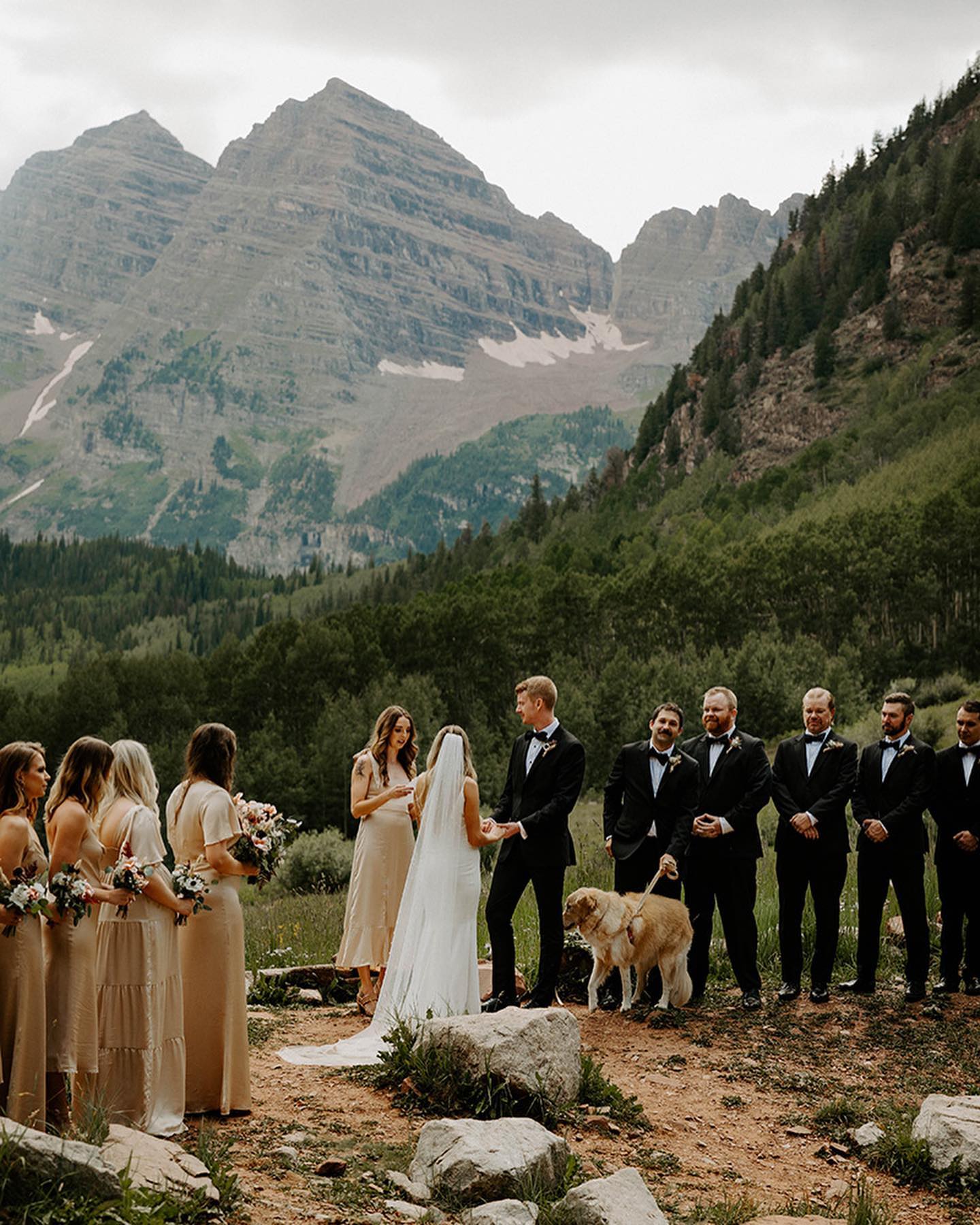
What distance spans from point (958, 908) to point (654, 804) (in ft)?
9.83

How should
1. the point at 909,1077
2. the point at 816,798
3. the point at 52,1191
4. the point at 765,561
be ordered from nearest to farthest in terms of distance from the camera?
the point at 52,1191, the point at 909,1077, the point at 816,798, the point at 765,561

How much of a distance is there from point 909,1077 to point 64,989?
19.7ft

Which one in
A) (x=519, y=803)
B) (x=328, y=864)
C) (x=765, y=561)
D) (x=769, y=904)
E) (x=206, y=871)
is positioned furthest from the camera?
(x=765, y=561)

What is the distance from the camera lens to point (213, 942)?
7.95m

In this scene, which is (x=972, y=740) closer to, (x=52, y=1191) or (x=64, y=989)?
(x=64, y=989)

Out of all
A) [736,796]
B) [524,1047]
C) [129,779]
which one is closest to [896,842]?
[736,796]

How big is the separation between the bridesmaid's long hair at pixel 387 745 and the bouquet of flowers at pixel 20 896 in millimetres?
4210

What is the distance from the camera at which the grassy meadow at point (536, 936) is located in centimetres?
1252

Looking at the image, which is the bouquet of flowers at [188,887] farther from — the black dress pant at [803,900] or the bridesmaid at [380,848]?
the black dress pant at [803,900]

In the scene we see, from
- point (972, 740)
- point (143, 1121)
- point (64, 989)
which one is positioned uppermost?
point (972, 740)

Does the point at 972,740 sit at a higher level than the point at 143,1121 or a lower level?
higher

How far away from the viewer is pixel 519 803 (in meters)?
10.4

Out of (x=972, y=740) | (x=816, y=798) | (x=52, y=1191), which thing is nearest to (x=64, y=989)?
(x=52, y=1191)

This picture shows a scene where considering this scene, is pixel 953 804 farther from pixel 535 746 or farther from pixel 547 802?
pixel 535 746
